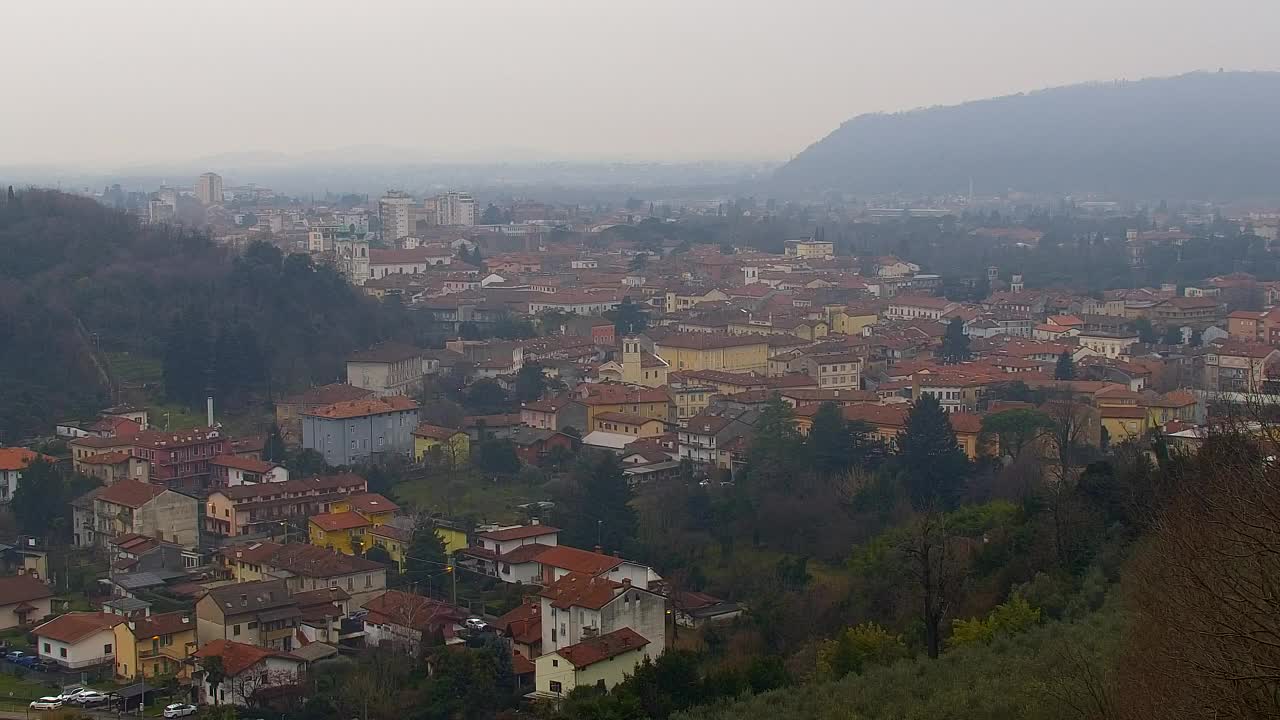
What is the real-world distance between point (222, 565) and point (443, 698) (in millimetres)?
4313

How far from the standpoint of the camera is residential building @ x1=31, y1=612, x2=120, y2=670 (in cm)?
1079

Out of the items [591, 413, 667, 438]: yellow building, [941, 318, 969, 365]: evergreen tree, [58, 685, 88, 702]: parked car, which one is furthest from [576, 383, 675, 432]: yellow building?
[58, 685, 88, 702]: parked car

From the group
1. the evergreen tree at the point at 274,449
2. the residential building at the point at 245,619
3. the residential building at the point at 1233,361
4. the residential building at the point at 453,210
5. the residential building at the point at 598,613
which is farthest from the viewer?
the residential building at the point at 453,210

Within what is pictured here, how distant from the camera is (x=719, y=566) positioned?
12781mm

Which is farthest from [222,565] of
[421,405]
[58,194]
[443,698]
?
[58,194]

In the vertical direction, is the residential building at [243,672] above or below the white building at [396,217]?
below

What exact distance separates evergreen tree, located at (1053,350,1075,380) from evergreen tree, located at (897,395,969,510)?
597 cm

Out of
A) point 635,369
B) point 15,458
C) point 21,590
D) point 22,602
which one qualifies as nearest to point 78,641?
point 22,602

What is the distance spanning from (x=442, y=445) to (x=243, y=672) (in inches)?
273

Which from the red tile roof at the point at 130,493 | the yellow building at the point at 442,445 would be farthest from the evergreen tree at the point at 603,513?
the red tile roof at the point at 130,493

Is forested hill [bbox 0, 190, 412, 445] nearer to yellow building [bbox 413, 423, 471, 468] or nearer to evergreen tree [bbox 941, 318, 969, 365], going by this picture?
yellow building [bbox 413, 423, 471, 468]

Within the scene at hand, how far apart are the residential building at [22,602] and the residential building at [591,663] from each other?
4294 millimetres

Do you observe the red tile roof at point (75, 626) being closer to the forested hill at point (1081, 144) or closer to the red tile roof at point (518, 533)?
the red tile roof at point (518, 533)

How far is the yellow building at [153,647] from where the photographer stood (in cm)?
1077
